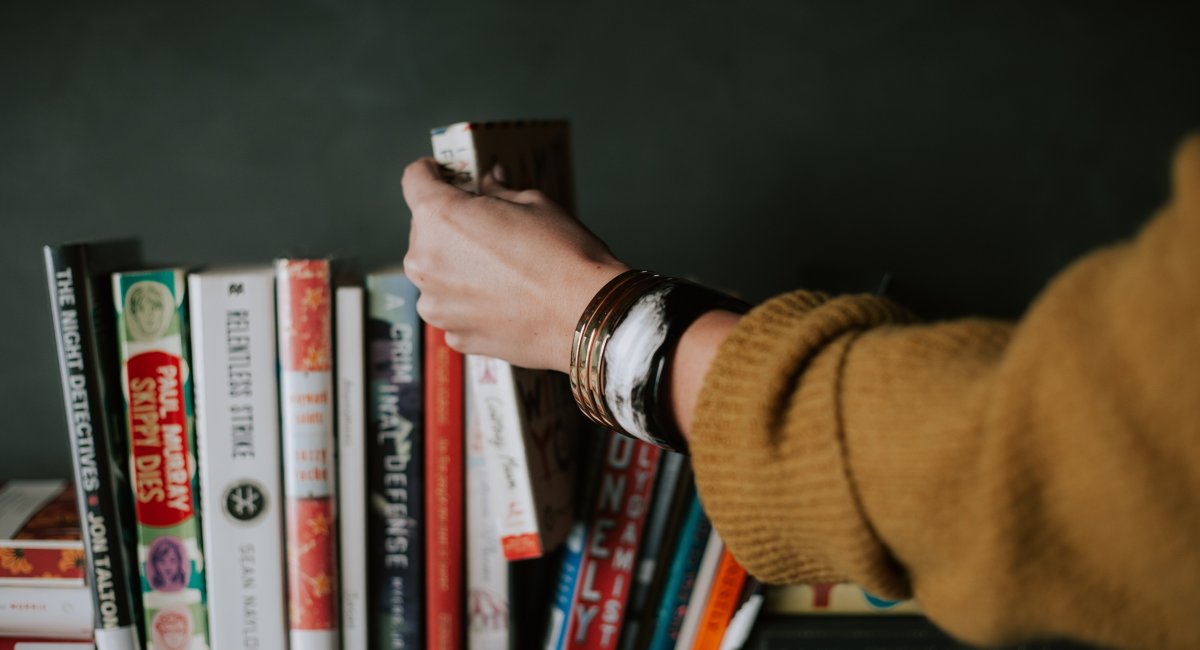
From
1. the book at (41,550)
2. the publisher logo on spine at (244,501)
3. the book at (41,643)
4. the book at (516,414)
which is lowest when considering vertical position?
the book at (41,643)

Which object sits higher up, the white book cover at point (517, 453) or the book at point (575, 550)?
the white book cover at point (517, 453)

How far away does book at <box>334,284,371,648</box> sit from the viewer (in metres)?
0.74

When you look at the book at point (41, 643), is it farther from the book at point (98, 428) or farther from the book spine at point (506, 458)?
the book spine at point (506, 458)

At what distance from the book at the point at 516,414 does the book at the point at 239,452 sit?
175mm

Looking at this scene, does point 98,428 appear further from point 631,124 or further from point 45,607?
point 631,124

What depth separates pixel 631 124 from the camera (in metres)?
0.99

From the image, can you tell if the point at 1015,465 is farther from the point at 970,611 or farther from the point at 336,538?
the point at 336,538

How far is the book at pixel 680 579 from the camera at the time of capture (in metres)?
0.80

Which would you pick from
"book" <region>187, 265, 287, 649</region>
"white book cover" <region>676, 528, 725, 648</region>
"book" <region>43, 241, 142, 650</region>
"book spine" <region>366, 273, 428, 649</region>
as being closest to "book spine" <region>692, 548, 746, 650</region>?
"white book cover" <region>676, 528, 725, 648</region>

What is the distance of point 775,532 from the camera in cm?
43

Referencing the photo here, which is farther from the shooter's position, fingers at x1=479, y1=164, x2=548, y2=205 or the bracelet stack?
fingers at x1=479, y1=164, x2=548, y2=205

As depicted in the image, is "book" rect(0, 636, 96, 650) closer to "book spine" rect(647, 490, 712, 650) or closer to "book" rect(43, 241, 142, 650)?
"book" rect(43, 241, 142, 650)

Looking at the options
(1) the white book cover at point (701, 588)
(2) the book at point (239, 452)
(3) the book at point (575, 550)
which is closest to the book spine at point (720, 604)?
(1) the white book cover at point (701, 588)

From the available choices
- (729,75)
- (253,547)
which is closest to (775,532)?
(253,547)
